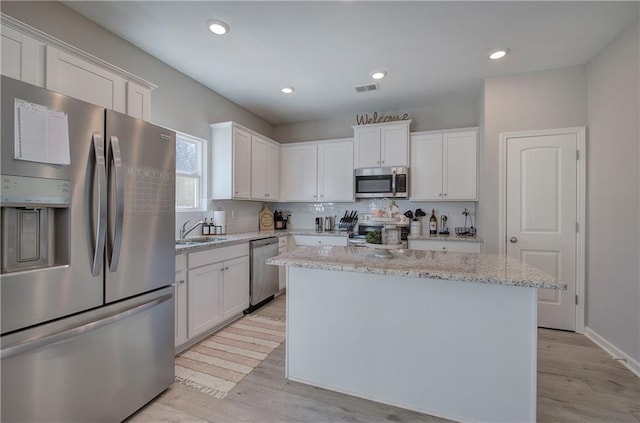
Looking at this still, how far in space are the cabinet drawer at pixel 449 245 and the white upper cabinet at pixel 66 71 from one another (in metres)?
3.28

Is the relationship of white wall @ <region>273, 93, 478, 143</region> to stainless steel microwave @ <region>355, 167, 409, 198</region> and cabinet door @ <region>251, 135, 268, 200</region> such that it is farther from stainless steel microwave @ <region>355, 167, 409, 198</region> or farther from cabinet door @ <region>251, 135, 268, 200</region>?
cabinet door @ <region>251, 135, 268, 200</region>

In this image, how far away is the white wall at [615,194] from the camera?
227cm

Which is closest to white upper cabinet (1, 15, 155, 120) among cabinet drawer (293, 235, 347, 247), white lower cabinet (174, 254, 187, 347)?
white lower cabinet (174, 254, 187, 347)

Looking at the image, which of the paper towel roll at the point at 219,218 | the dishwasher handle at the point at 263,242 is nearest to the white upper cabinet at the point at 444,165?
the dishwasher handle at the point at 263,242

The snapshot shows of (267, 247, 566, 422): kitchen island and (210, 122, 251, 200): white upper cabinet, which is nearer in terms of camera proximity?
(267, 247, 566, 422): kitchen island

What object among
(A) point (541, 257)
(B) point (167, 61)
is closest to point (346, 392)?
(A) point (541, 257)

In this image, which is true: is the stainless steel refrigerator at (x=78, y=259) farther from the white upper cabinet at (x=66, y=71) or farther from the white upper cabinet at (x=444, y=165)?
the white upper cabinet at (x=444, y=165)

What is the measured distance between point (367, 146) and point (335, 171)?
633mm

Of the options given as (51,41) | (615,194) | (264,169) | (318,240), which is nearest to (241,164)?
(264,169)

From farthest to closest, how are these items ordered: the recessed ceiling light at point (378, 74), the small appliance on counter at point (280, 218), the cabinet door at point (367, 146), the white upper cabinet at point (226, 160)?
the small appliance on counter at point (280, 218)
the cabinet door at point (367, 146)
the white upper cabinet at point (226, 160)
the recessed ceiling light at point (378, 74)

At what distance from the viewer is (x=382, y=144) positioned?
412cm

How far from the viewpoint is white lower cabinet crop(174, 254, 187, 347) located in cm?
239

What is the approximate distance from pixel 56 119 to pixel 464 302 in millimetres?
2414

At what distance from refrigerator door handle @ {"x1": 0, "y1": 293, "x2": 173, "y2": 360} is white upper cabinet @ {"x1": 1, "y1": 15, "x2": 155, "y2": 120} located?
144cm
